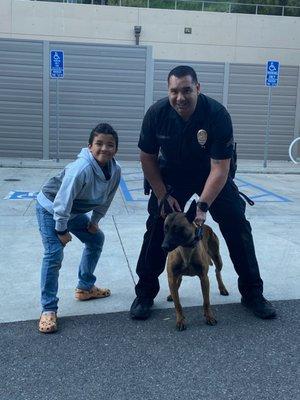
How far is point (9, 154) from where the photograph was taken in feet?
51.0

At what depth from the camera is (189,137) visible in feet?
12.8

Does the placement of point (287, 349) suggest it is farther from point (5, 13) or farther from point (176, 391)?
point (5, 13)

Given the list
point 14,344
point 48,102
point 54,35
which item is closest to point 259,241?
point 14,344

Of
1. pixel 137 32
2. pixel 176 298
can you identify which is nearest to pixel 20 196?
pixel 176 298

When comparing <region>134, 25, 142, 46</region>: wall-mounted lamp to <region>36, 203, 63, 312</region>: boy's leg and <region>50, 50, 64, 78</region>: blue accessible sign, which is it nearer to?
<region>50, 50, 64, 78</region>: blue accessible sign

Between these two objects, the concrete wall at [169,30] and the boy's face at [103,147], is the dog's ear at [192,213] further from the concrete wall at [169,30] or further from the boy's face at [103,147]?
the concrete wall at [169,30]

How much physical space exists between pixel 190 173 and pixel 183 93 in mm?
659

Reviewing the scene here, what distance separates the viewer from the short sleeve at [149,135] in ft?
13.2

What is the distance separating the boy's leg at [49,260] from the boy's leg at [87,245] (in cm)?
29

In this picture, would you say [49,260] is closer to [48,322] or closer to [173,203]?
[48,322]

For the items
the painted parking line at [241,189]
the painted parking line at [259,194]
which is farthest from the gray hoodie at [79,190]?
the painted parking line at [259,194]

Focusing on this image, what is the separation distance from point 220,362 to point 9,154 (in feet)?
43.0

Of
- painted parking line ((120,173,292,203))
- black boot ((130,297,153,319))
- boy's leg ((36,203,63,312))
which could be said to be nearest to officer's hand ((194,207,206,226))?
black boot ((130,297,153,319))

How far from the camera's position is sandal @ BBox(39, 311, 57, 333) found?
152 inches
